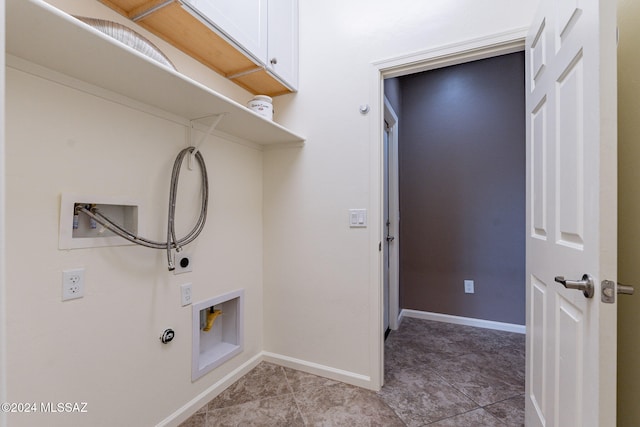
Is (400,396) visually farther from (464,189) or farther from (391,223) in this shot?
(464,189)

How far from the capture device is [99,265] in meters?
1.15

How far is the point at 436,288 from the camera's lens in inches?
114

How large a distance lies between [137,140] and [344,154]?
1115 millimetres

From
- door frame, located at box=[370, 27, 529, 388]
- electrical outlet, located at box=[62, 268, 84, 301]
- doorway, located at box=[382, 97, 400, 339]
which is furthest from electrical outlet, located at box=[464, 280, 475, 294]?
electrical outlet, located at box=[62, 268, 84, 301]

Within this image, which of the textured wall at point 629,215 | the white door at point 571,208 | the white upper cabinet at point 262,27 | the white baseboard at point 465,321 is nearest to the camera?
the white door at point 571,208

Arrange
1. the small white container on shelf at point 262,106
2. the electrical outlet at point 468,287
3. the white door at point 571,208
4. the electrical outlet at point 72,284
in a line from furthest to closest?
the electrical outlet at point 468,287
the small white container on shelf at point 262,106
the electrical outlet at point 72,284
the white door at point 571,208

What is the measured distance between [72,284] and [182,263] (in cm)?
47

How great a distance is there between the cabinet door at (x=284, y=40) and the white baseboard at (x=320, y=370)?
1.87 metres

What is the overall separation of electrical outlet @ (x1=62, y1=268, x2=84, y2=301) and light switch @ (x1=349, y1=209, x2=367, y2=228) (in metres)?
1.32

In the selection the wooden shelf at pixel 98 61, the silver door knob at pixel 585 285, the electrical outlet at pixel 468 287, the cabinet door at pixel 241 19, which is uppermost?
the cabinet door at pixel 241 19

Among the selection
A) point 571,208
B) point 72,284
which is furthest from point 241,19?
point 571,208

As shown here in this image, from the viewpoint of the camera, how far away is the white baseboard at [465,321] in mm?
2615

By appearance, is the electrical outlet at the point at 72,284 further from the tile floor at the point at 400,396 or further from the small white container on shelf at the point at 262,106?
the small white container on shelf at the point at 262,106

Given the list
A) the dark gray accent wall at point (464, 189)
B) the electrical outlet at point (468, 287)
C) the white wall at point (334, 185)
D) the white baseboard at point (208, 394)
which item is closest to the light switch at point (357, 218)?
the white wall at point (334, 185)
